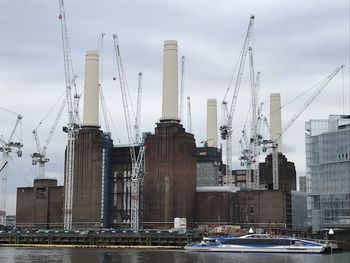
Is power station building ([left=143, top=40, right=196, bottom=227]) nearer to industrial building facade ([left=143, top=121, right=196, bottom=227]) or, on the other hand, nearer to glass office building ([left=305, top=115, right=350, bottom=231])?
industrial building facade ([left=143, top=121, right=196, bottom=227])

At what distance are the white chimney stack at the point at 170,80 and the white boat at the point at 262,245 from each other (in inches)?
2151

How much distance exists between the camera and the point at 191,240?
160625 millimetres

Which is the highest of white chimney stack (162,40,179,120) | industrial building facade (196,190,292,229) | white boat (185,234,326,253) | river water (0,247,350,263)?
white chimney stack (162,40,179,120)

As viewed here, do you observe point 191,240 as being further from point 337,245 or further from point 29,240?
point 29,240

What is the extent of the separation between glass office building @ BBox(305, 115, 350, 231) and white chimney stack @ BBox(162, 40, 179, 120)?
3841 cm

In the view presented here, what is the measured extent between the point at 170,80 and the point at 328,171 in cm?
4858

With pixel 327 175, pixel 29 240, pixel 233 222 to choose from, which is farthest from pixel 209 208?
pixel 29 240

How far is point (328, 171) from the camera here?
184 m

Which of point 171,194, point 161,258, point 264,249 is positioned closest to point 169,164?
point 171,194

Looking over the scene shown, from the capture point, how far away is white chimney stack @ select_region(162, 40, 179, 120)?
614ft

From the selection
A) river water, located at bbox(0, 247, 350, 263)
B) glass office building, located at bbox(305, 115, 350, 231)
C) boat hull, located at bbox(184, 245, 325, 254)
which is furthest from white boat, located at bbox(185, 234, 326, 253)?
glass office building, located at bbox(305, 115, 350, 231)

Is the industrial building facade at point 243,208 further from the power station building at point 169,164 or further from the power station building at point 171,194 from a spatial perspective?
the power station building at point 169,164

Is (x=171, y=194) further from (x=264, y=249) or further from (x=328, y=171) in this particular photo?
(x=264, y=249)

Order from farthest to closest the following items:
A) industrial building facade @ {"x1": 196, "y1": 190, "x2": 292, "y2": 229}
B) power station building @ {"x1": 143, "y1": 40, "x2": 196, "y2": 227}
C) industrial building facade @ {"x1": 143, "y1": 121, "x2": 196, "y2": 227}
A: industrial building facade @ {"x1": 196, "y1": 190, "x2": 292, "y2": 229} < power station building @ {"x1": 143, "y1": 40, "x2": 196, "y2": 227} < industrial building facade @ {"x1": 143, "y1": 121, "x2": 196, "y2": 227}
